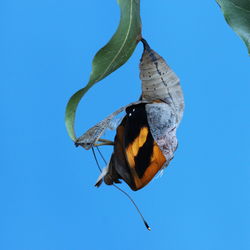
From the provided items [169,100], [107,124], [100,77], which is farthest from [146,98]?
[100,77]

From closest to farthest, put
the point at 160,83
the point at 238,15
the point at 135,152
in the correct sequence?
the point at 238,15 < the point at 135,152 < the point at 160,83

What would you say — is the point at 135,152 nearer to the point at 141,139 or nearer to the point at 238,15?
the point at 141,139

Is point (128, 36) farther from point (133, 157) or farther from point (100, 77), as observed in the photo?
point (133, 157)

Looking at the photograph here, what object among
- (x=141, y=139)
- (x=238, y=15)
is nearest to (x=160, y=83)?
(x=141, y=139)

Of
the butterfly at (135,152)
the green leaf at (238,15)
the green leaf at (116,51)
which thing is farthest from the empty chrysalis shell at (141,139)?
the green leaf at (238,15)

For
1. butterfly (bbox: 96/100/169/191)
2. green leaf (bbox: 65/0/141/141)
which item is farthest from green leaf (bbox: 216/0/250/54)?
butterfly (bbox: 96/100/169/191)

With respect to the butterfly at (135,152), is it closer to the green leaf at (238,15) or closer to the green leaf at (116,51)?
the green leaf at (116,51)

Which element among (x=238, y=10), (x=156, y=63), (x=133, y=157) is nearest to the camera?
(x=238, y=10)
